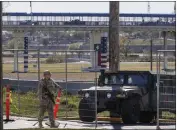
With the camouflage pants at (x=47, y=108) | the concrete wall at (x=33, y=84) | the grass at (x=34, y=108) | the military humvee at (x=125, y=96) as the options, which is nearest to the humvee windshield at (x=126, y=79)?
the military humvee at (x=125, y=96)

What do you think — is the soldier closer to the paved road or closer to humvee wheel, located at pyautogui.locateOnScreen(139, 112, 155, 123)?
the paved road

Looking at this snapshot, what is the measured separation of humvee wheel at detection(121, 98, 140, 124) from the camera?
652 inches

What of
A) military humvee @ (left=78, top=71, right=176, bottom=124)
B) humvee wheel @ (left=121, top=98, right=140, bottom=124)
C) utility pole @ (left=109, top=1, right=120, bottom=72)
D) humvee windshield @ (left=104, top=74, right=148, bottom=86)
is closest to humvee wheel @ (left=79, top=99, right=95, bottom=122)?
military humvee @ (left=78, top=71, right=176, bottom=124)

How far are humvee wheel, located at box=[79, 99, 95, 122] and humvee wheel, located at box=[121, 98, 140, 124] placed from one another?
934mm

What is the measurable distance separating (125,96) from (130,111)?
50 centimetres

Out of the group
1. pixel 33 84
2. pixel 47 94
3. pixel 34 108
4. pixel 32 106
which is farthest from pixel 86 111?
pixel 33 84

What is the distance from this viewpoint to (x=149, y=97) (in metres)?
17.2

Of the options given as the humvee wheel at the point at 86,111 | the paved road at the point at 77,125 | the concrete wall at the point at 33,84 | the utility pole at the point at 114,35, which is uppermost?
the utility pole at the point at 114,35

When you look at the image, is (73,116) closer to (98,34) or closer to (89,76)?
(89,76)

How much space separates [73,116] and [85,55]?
3228 mm

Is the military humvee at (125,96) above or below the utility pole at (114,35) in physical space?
below

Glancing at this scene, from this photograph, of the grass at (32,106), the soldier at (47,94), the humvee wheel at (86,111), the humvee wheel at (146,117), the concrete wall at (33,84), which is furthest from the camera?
the concrete wall at (33,84)

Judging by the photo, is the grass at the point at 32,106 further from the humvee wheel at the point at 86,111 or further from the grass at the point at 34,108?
the humvee wheel at the point at 86,111

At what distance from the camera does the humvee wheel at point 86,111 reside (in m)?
16.9
